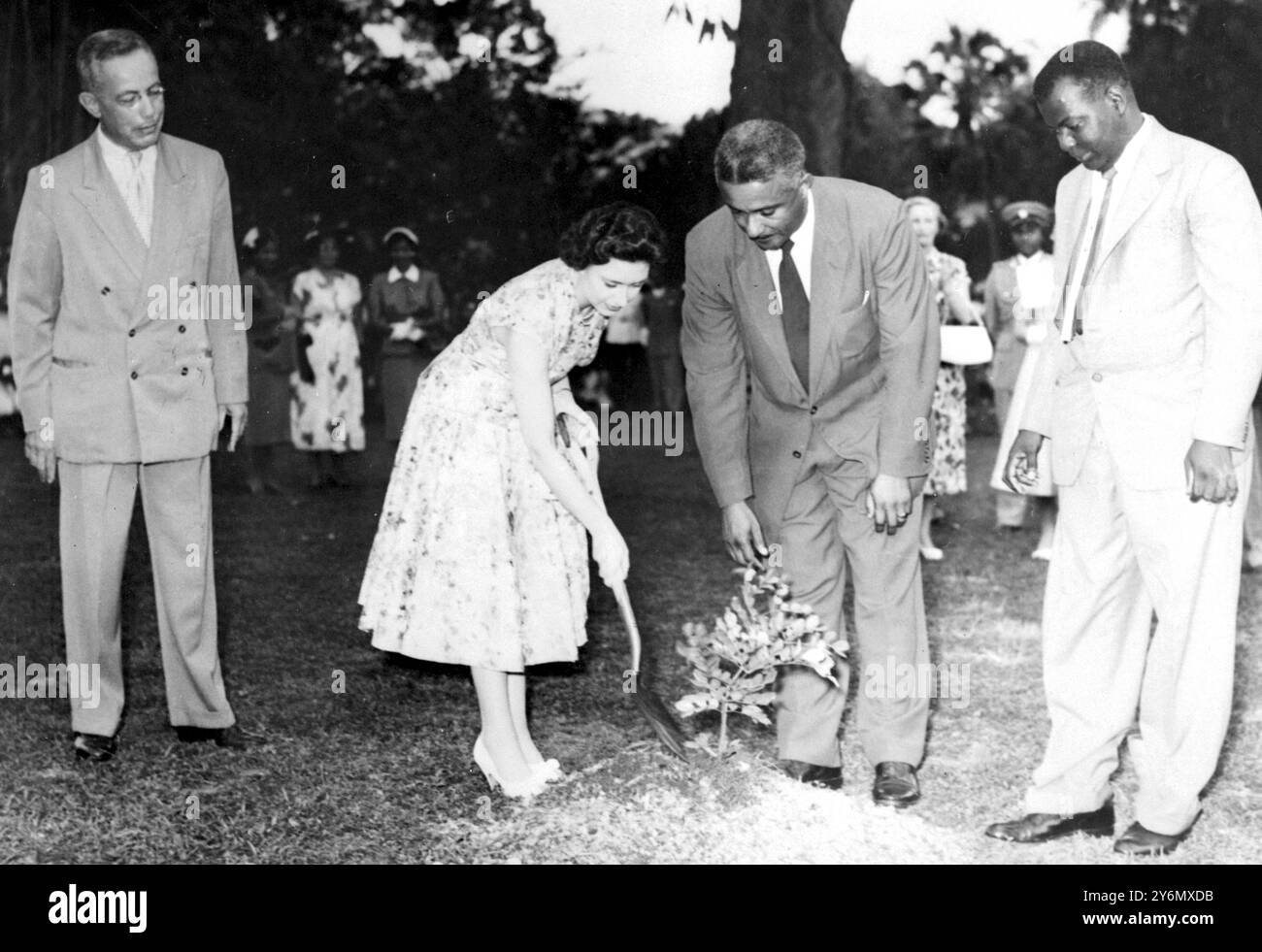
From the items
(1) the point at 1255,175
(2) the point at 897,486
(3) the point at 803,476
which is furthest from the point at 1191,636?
(1) the point at 1255,175

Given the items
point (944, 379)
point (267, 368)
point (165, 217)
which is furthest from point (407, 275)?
point (165, 217)

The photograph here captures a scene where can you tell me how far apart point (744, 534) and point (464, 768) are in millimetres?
1301

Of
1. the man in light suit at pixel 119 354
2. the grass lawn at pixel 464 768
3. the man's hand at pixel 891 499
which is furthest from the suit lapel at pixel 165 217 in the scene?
the man's hand at pixel 891 499

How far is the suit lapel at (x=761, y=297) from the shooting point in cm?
443

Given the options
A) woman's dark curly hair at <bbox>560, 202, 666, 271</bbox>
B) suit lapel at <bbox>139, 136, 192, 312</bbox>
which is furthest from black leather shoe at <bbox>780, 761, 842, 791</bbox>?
suit lapel at <bbox>139, 136, 192, 312</bbox>

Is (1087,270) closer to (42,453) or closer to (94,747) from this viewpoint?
(42,453)

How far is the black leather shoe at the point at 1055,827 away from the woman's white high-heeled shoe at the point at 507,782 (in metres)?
1.43

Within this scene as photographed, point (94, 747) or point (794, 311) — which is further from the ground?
point (794, 311)

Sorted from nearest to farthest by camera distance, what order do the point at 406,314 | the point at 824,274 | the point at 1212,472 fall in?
the point at 1212,472 → the point at 824,274 → the point at 406,314

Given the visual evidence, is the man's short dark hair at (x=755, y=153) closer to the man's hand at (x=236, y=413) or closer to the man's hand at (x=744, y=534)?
the man's hand at (x=744, y=534)

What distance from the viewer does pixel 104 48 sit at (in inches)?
179

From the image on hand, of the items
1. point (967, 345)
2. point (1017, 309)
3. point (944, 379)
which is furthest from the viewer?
point (1017, 309)

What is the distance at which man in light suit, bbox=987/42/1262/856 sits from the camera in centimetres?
376

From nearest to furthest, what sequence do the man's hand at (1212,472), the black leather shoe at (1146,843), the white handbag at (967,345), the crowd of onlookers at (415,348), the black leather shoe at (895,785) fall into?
the man's hand at (1212,472), the black leather shoe at (1146,843), the black leather shoe at (895,785), the white handbag at (967,345), the crowd of onlookers at (415,348)
